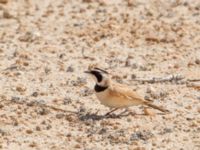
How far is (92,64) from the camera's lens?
520 inches

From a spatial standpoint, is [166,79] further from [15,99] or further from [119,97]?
[15,99]

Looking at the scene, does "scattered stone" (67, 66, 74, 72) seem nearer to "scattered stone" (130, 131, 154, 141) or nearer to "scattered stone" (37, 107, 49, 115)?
"scattered stone" (37, 107, 49, 115)

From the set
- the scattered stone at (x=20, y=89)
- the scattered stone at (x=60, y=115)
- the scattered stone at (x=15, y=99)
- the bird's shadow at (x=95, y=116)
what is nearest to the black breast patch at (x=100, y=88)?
the bird's shadow at (x=95, y=116)

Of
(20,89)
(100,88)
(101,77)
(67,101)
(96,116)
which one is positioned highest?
(101,77)

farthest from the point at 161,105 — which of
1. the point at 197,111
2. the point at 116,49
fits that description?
the point at 116,49

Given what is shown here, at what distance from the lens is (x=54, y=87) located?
477 inches

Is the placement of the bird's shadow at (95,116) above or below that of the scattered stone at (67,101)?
below

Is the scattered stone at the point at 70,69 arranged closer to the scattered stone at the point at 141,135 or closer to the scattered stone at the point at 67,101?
the scattered stone at the point at 67,101

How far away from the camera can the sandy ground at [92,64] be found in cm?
1023

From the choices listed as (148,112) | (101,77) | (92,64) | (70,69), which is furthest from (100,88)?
(92,64)

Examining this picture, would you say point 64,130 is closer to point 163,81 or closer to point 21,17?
point 163,81

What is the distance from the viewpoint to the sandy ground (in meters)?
10.2

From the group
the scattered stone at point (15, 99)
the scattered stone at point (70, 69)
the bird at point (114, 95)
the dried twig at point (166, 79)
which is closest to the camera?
the bird at point (114, 95)

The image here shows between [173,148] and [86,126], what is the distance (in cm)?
119
